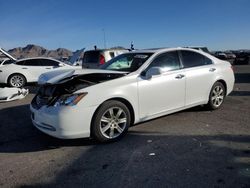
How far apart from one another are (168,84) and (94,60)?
7193 mm

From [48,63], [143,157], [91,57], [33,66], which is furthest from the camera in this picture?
[48,63]

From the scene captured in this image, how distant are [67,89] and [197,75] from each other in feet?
9.14

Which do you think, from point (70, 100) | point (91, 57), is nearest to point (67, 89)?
point (70, 100)

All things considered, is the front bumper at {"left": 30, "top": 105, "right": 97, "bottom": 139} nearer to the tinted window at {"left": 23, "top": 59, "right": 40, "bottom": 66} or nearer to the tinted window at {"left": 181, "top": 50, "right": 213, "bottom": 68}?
the tinted window at {"left": 181, "top": 50, "right": 213, "bottom": 68}

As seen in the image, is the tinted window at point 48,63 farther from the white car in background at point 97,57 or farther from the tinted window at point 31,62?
the white car in background at point 97,57

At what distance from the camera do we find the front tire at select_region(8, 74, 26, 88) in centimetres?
1195

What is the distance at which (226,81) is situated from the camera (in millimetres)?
6320

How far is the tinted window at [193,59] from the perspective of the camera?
5.57m

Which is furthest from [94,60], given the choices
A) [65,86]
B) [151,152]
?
[151,152]

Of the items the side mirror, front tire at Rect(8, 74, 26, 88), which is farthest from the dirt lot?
front tire at Rect(8, 74, 26, 88)

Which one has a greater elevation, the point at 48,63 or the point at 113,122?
the point at 48,63

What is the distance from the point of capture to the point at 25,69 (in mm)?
12156

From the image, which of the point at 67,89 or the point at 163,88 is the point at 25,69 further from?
the point at 163,88

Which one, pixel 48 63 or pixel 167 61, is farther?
pixel 48 63
